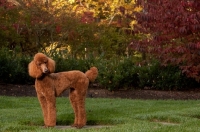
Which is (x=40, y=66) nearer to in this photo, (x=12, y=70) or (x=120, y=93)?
(x=120, y=93)

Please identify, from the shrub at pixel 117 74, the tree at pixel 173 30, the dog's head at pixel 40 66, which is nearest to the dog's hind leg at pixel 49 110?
the dog's head at pixel 40 66

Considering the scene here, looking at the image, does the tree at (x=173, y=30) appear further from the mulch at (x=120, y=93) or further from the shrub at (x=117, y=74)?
the shrub at (x=117, y=74)

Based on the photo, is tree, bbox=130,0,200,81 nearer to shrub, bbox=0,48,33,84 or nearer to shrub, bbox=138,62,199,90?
shrub, bbox=138,62,199,90

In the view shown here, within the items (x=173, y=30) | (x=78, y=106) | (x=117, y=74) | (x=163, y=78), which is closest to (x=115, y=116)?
(x=78, y=106)

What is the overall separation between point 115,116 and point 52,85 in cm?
223

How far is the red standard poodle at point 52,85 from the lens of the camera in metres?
9.16

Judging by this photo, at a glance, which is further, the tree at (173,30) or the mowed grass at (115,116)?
the tree at (173,30)

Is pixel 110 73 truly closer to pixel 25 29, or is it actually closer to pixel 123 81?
pixel 123 81

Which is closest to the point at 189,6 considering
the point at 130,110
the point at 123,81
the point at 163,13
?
the point at 163,13

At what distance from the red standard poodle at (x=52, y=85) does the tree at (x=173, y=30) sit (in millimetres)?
3856

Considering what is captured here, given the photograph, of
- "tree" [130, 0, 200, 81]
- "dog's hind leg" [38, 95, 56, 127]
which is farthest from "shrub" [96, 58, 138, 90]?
"dog's hind leg" [38, 95, 56, 127]

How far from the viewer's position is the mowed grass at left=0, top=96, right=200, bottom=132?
9109 millimetres

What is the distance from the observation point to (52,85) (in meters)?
9.38

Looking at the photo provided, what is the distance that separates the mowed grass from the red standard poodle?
34 cm
